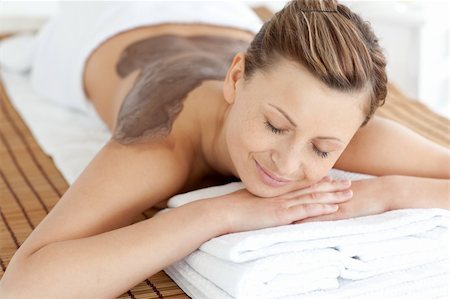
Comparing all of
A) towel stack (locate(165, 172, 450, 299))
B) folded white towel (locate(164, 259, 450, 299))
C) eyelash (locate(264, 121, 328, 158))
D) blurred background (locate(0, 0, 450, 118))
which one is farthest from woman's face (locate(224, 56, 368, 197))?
blurred background (locate(0, 0, 450, 118))

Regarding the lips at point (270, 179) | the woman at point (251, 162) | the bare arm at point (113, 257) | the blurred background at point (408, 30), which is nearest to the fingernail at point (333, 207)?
the woman at point (251, 162)

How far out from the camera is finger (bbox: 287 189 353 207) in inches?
65.2

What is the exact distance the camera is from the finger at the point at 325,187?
1681 millimetres

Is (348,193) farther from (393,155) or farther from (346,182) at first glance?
(393,155)

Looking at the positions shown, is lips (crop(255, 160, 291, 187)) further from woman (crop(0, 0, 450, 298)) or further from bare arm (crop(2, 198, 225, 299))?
bare arm (crop(2, 198, 225, 299))

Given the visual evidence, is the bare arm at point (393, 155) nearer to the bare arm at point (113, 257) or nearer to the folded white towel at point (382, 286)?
the folded white towel at point (382, 286)

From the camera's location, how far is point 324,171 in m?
1.65

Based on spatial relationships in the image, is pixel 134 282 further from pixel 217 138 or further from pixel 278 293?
pixel 217 138

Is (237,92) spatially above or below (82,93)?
above

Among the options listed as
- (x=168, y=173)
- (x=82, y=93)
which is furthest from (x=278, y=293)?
(x=82, y=93)

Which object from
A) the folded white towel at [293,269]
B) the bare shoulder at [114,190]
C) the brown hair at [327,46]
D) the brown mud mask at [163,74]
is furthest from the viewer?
the brown mud mask at [163,74]

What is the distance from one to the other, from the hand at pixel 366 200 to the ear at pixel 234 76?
330 millimetres

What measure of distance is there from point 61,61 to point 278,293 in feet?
5.44

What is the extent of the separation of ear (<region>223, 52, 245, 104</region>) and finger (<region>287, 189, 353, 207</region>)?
282 millimetres
